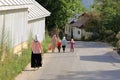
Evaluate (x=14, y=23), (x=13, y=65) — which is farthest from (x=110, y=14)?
(x=13, y=65)

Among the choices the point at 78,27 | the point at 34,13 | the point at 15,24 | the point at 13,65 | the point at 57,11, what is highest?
the point at 57,11

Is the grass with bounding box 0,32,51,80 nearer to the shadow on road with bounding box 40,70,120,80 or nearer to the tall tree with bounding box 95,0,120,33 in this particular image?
the shadow on road with bounding box 40,70,120,80

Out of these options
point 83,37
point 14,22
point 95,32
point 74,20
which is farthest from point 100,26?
point 14,22

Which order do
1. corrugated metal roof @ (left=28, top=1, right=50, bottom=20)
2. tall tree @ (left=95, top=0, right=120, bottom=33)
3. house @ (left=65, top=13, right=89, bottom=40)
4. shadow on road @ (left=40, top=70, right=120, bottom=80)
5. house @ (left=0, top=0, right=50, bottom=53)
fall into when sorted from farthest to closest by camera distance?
1. house @ (left=65, top=13, right=89, bottom=40)
2. tall tree @ (left=95, top=0, right=120, bottom=33)
3. corrugated metal roof @ (left=28, top=1, right=50, bottom=20)
4. house @ (left=0, top=0, right=50, bottom=53)
5. shadow on road @ (left=40, top=70, right=120, bottom=80)

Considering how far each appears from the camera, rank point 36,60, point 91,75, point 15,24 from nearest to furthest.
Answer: point 91,75 → point 36,60 → point 15,24

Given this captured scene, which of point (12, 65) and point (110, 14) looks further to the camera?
point (110, 14)

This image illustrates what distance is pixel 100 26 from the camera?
70.2 meters

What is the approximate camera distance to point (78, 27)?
88062 millimetres

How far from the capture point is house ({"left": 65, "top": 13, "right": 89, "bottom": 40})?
83831 millimetres

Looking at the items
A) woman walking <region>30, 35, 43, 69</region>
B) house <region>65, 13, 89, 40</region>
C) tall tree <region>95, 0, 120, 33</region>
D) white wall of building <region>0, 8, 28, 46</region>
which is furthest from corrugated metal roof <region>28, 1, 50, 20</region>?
house <region>65, 13, 89, 40</region>

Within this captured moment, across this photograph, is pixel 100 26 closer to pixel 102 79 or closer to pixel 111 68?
pixel 111 68

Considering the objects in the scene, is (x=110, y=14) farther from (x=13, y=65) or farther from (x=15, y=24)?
(x=13, y=65)

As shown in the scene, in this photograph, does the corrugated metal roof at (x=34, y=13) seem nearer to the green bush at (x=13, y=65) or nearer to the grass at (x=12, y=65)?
the green bush at (x=13, y=65)

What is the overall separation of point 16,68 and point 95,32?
54008mm
